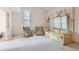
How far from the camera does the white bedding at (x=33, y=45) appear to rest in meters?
2.27

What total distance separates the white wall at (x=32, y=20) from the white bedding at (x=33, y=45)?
0.78ft

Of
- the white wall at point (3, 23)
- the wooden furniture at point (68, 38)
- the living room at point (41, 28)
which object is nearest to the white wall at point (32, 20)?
the living room at point (41, 28)

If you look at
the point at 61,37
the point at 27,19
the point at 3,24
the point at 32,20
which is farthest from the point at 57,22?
the point at 3,24

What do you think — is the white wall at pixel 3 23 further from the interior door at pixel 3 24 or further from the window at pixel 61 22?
the window at pixel 61 22

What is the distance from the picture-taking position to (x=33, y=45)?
2.40 metres

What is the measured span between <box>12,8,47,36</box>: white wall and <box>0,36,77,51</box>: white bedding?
237 mm

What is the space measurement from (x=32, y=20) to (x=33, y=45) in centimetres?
60

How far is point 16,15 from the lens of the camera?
241 centimetres

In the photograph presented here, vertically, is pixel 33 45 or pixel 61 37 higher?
pixel 61 37

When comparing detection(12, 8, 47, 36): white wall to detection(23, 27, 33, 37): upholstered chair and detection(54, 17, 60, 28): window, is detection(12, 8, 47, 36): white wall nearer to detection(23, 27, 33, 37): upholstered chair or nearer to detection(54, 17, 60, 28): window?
detection(23, 27, 33, 37): upholstered chair

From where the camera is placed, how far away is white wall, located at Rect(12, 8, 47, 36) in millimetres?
2367

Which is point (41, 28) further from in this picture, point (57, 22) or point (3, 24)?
point (3, 24)
